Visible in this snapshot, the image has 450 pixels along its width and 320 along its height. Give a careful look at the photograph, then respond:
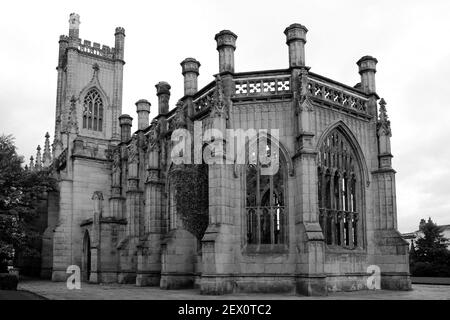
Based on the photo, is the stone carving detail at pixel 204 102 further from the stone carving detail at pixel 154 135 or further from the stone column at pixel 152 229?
the stone column at pixel 152 229

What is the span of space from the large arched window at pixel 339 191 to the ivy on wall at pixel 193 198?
552 centimetres

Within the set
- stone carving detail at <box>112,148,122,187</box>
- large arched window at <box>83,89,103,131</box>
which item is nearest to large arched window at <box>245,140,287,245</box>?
stone carving detail at <box>112,148,122,187</box>

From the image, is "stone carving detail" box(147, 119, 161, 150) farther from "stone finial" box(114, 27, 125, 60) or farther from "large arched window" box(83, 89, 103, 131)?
"stone finial" box(114, 27, 125, 60)

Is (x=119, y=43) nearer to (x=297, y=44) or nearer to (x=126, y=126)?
(x=126, y=126)

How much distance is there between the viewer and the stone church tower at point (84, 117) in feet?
128

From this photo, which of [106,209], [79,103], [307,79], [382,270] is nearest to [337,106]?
[307,79]

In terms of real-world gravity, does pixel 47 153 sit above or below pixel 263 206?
above

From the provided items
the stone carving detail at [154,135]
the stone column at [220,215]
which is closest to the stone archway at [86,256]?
the stone carving detail at [154,135]

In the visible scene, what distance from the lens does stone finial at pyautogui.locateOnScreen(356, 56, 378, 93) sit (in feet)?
87.9

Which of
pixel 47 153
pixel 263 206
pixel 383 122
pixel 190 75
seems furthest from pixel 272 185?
pixel 47 153

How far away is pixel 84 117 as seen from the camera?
205 feet

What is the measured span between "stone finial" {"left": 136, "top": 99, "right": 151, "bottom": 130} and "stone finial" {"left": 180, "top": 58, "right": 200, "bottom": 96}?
716 cm

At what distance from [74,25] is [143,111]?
3991 cm

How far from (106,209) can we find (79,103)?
27588 millimetres
